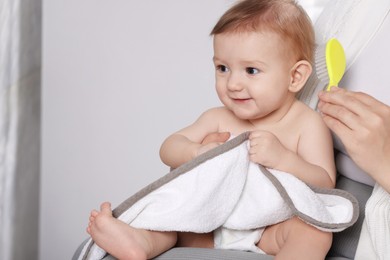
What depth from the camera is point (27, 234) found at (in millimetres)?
2285

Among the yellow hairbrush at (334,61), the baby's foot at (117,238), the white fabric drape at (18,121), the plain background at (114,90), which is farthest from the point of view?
the plain background at (114,90)

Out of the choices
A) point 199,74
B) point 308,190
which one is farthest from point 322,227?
point 199,74

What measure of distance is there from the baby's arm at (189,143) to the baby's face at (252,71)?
0.08 m

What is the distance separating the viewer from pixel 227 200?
1.20 meters

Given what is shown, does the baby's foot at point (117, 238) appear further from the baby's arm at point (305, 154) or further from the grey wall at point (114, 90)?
the grey wall at point (114, 90)

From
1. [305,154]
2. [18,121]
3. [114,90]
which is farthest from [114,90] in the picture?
[305,154]

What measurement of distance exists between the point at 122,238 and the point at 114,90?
117cm

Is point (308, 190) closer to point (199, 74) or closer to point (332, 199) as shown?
point (332, 199)

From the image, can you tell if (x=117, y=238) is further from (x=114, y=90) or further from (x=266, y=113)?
(x=114, y=90)

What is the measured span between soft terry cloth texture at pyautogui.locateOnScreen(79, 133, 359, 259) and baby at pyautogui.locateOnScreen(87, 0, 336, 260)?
0.03 metres

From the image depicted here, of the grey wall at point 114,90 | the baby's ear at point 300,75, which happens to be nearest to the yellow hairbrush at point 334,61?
the baby's ear at point 300,75

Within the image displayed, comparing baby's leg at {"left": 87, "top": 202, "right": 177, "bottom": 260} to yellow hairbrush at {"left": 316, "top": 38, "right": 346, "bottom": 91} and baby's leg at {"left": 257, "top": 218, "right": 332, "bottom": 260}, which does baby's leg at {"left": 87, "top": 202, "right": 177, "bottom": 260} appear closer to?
baby's leg at {"left": 257, "top": 218, "right": 332, "bottom": 260}

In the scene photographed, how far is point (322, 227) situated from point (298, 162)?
0.44 ft

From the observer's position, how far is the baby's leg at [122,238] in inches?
43.8
